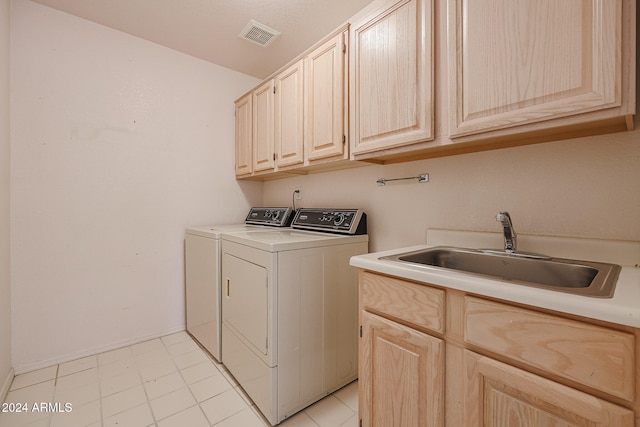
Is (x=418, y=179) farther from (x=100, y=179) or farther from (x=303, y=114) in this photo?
(x=100, y=179)

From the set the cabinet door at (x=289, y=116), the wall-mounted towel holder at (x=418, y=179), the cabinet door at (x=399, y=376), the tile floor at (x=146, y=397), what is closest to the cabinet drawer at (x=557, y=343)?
the cabinet door at (x=399, y=376)

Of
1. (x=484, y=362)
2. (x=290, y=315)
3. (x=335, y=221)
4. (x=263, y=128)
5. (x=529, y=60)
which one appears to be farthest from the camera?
(x=263, y=128)

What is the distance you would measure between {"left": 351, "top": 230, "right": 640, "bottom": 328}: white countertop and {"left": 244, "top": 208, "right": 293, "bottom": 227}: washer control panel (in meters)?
1.42

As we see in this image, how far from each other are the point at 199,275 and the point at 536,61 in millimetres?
2335

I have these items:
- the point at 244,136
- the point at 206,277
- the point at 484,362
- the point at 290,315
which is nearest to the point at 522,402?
the point at 484,362

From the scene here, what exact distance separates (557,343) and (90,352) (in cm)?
281

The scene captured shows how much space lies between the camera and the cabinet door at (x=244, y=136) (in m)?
2.51

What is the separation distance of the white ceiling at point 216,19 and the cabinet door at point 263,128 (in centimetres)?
40

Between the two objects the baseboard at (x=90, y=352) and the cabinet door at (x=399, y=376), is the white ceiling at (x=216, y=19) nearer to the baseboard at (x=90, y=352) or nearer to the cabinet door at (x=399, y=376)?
the cabinet door at (x=399, y=376)

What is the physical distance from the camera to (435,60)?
1190 millimetres

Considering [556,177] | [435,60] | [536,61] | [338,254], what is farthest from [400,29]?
[338,254]

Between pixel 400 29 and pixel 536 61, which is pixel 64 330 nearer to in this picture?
pixel 400 29

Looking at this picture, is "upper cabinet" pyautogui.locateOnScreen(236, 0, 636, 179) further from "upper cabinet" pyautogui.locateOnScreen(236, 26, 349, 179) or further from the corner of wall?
the corner of wall

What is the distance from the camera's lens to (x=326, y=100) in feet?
5.59
